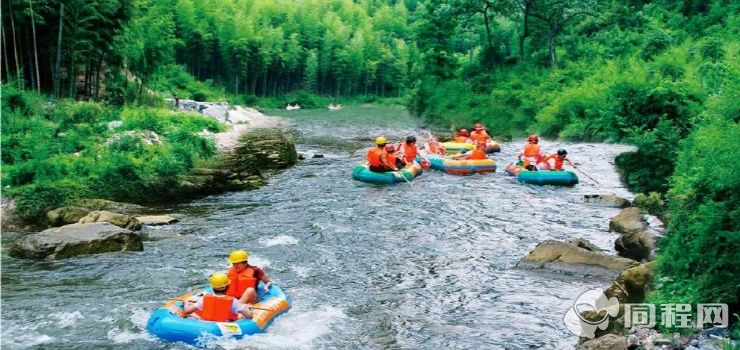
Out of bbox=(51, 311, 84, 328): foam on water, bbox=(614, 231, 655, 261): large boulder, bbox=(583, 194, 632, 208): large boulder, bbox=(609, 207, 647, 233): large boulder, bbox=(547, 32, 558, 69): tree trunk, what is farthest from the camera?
bbox=(547, 32, 558, 69): tree trunk

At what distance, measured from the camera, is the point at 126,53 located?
28.8 meters

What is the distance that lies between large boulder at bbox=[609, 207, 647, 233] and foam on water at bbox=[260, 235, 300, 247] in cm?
593

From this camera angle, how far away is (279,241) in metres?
11.4

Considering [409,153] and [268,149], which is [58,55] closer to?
[268,149]

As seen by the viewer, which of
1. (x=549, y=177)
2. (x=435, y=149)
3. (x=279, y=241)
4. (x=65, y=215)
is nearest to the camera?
(x=279, y=241)

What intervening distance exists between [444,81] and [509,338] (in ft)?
101

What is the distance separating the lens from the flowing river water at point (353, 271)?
302 inches

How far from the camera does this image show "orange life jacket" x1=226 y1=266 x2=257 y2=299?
8.28 meters

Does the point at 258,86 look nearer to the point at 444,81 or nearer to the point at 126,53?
the point at 444,81

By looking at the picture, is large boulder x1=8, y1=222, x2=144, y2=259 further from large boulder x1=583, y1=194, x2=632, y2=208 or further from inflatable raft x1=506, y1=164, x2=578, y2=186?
inflatable raft x1=506, y1=164, x2=578, y2=186

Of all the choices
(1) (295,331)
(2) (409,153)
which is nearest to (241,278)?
(1) (295,331)

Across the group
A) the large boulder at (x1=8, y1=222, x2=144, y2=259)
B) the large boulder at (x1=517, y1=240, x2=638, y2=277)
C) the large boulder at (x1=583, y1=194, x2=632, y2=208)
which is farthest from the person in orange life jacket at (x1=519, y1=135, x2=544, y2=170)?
the large boulder at (x1=8, y1=222, x2=144, y2=259)

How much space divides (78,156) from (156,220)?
13.6 feet

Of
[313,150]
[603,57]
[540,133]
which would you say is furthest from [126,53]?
[603,57]
